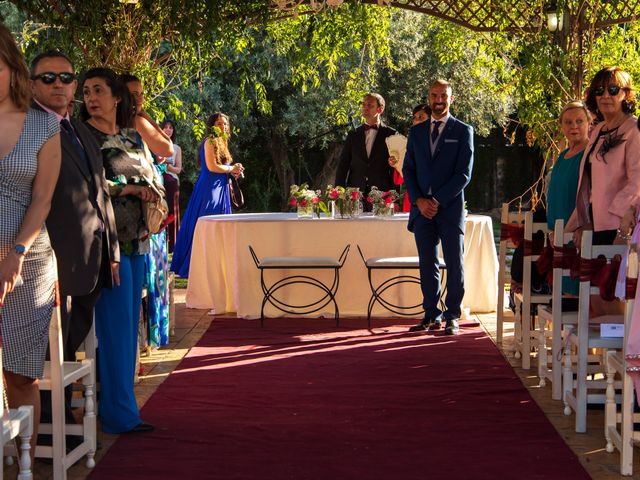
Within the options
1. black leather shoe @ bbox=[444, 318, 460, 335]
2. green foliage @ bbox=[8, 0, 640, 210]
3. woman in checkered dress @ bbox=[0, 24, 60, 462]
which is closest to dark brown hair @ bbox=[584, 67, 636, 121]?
green foliage @ bbox=[8, 0, 640, 210]

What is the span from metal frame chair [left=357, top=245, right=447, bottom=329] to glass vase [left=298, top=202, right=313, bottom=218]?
57 centimetres

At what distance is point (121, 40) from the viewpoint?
322 inches

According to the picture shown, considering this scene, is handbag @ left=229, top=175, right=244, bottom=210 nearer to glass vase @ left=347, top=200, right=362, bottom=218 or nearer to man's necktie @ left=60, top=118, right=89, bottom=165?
glass vase @ left=347, top=200, right=362, bottom=218

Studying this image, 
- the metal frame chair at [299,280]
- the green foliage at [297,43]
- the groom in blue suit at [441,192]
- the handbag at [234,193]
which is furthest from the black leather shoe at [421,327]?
the handbag at [234,193]

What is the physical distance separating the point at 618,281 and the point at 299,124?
16.8 m

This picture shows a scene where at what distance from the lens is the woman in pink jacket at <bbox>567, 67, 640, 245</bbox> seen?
19.1ft

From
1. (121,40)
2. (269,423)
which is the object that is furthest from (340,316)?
(269,423)

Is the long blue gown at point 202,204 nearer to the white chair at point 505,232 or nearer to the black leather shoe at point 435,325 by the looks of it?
the black leather shoe at point 435,325

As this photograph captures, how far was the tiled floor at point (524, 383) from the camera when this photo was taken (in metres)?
4.68

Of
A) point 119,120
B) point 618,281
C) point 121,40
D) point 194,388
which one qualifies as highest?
point 121,40

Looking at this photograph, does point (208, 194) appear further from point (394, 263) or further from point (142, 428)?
point (142, 428)

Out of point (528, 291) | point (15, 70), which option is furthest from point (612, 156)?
point (15, 70)

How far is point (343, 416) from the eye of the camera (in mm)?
5703

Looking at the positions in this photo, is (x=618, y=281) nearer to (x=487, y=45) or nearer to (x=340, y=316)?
(x=340, y=316)
